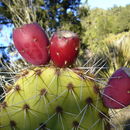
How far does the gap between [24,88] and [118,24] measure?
76.8 ft

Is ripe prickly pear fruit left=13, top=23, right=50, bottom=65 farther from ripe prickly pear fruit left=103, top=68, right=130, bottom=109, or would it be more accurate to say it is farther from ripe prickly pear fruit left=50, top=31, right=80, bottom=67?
ripe prickly pear fruit left=103, top=68, right=130, bottom=109

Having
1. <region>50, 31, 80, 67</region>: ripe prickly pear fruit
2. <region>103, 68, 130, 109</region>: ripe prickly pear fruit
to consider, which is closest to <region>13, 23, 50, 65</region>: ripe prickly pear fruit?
<region>50, 31, 80, 67</region>: ripe prickly pear fruit

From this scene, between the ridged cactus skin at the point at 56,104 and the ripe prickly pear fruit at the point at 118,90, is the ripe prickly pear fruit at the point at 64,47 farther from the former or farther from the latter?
the ripe prickly pear fruit at the point at 118,90

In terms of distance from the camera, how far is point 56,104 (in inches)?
48.8

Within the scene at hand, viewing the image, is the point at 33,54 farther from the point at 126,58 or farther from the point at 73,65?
the point at 126,58

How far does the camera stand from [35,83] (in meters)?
1.27

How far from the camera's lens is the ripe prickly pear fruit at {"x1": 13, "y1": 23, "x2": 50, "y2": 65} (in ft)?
4.20

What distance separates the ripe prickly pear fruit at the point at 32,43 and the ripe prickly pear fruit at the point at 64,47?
2.3 inches

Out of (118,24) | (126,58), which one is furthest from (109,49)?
(118,24)

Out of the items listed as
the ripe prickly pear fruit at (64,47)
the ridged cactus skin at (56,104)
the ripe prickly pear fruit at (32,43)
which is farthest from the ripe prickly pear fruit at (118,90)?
the ripe prickly pear fruit at (32,43)

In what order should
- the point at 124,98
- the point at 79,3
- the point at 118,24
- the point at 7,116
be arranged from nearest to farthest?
the point at 124,98 < the point at 7,116 < the point at 79,3 < the point at 118,24

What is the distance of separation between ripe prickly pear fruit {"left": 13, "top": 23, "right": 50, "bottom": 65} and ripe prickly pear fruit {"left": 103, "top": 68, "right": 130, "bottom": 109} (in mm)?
344

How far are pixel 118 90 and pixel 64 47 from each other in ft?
1.03

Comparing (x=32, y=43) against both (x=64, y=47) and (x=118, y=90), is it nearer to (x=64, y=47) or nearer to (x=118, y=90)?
(x=64, y=47)
